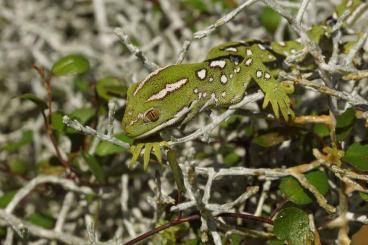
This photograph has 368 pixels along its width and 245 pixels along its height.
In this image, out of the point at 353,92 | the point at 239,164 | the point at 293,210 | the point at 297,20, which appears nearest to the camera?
the point at 293,210

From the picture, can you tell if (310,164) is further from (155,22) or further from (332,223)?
(155,22)

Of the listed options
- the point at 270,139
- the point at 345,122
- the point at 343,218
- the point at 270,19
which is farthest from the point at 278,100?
the point at 270,19

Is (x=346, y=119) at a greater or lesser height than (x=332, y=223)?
greater

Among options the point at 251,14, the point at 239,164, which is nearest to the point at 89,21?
the point at 251,14

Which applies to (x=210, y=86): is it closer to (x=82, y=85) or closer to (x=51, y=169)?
(x=51, y=169)

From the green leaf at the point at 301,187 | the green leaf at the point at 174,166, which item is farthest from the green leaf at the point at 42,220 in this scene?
the green leaf at the point at 301,187

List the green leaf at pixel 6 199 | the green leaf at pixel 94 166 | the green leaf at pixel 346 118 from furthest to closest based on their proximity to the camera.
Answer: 1. the green leaf at pixel 6 199
2. the green leaf at pixel 94 166
3. the green leaf at pixel 346 118

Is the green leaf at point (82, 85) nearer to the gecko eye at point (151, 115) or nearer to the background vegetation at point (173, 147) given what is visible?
the background vegetation at point (173, 147)
